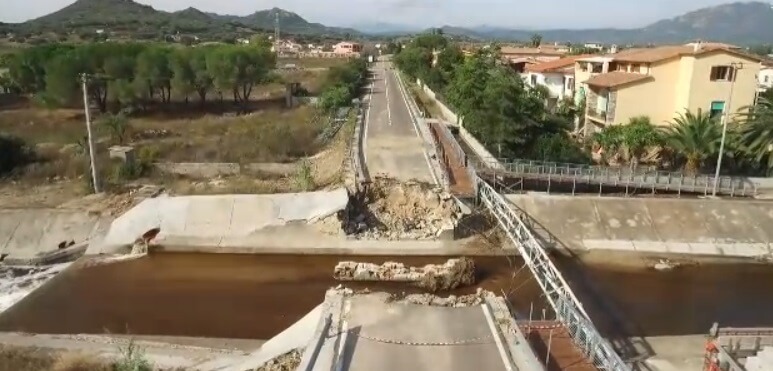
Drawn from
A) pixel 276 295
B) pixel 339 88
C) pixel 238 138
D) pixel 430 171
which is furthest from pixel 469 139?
pixel 339 88

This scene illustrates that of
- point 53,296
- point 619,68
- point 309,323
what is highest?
point 619,68

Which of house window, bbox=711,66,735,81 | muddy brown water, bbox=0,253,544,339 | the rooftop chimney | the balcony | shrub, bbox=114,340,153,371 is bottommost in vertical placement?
muddy brown water, bbox=0,253,544,339

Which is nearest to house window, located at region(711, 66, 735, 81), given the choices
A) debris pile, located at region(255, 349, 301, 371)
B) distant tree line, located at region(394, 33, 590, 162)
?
distant tree line, located at region(394, 33, 590, 162)

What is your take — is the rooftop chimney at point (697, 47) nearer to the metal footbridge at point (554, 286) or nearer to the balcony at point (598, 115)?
the balcony at point (598, 115)

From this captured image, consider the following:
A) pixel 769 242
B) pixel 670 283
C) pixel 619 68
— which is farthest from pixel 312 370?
pixel 619 68

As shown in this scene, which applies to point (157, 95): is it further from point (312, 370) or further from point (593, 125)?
point (312, 370)

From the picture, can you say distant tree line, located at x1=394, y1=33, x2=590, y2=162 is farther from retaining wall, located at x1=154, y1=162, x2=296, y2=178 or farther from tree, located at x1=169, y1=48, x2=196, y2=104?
tree, located at x1=169, y1=48, x2=196, y2=104

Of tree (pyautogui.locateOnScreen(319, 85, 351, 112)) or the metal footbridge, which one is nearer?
the metal footbridge
